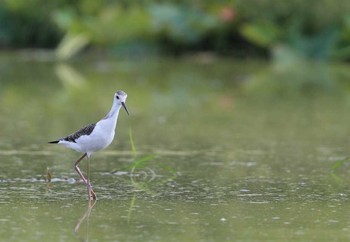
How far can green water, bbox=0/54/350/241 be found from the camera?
264 inches

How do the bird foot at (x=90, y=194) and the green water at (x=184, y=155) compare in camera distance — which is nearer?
the green water at (x=184, y=155)

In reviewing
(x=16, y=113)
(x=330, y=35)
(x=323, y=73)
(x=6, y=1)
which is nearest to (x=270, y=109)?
(x=16, y=113)

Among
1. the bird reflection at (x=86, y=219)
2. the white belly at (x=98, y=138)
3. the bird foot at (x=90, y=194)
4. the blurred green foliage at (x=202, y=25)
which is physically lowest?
the bird reflection at (x=86, y=219)

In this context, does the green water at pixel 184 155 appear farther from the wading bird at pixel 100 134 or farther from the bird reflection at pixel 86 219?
the wading bird at pixel 100 134

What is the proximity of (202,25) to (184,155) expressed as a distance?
9.69 m

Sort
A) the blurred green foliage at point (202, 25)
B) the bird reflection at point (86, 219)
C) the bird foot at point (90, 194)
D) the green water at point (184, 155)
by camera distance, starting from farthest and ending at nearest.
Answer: the blurred green foliage at point (202, 25) < the bird foot at point (90, 194) < the green water at point (184, 155) < the bird reflection at point (86, 219)

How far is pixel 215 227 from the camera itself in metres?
6.61

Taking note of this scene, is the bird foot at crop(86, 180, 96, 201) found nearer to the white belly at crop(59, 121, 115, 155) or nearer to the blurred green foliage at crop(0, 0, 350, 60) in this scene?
the white belly at crop(59, 121, 115, 155)

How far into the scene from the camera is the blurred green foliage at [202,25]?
19.0 m

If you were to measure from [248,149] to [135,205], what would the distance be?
301 centimetres

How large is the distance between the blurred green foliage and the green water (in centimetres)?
105

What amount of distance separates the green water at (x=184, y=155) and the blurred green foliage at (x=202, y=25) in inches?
41.4

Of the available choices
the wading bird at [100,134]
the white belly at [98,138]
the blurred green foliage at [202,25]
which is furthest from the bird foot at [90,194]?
the blurred green foliage at [202,25]

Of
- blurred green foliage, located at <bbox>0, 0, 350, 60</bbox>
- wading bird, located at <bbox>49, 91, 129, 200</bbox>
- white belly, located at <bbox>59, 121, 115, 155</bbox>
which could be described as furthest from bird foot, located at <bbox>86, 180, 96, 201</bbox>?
blurred green foliage, located at <bbox>0, 0, 350, 60</bbox>
